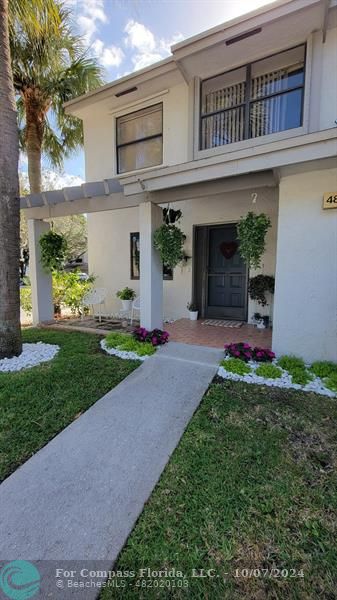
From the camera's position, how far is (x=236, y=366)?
4.16 m

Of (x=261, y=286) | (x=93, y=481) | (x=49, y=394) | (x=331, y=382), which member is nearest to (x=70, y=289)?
(x=49, y=394)

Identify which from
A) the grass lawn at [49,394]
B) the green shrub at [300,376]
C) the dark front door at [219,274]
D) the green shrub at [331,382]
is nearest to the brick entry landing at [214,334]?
the dark front door at [219,274]

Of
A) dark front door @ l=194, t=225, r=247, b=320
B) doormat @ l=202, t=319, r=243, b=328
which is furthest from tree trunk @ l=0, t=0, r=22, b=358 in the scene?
dark front door @ l=194, t=225, r=247, b=320

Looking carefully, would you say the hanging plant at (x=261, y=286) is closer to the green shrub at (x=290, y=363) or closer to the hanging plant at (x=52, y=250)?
the green shrub at (x=290, y=363)

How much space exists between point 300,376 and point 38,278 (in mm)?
6276

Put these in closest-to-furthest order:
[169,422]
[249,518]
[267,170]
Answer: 1. [249,518]
2. [169,422]
3. [267,170]

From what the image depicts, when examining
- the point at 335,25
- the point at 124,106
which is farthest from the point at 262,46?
the point at 124,106

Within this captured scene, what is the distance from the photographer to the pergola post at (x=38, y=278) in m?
7.00

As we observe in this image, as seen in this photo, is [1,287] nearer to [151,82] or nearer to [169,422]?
[169,422]

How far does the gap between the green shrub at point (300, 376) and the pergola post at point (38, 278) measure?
6018mm

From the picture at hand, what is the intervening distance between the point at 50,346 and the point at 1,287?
1.49 meters

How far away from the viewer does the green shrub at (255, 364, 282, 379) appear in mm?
3928

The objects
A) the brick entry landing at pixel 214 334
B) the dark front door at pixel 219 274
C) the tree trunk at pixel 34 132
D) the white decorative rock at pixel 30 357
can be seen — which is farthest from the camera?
the tree trunk at pixel 34 132

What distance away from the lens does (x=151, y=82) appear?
253 inches
